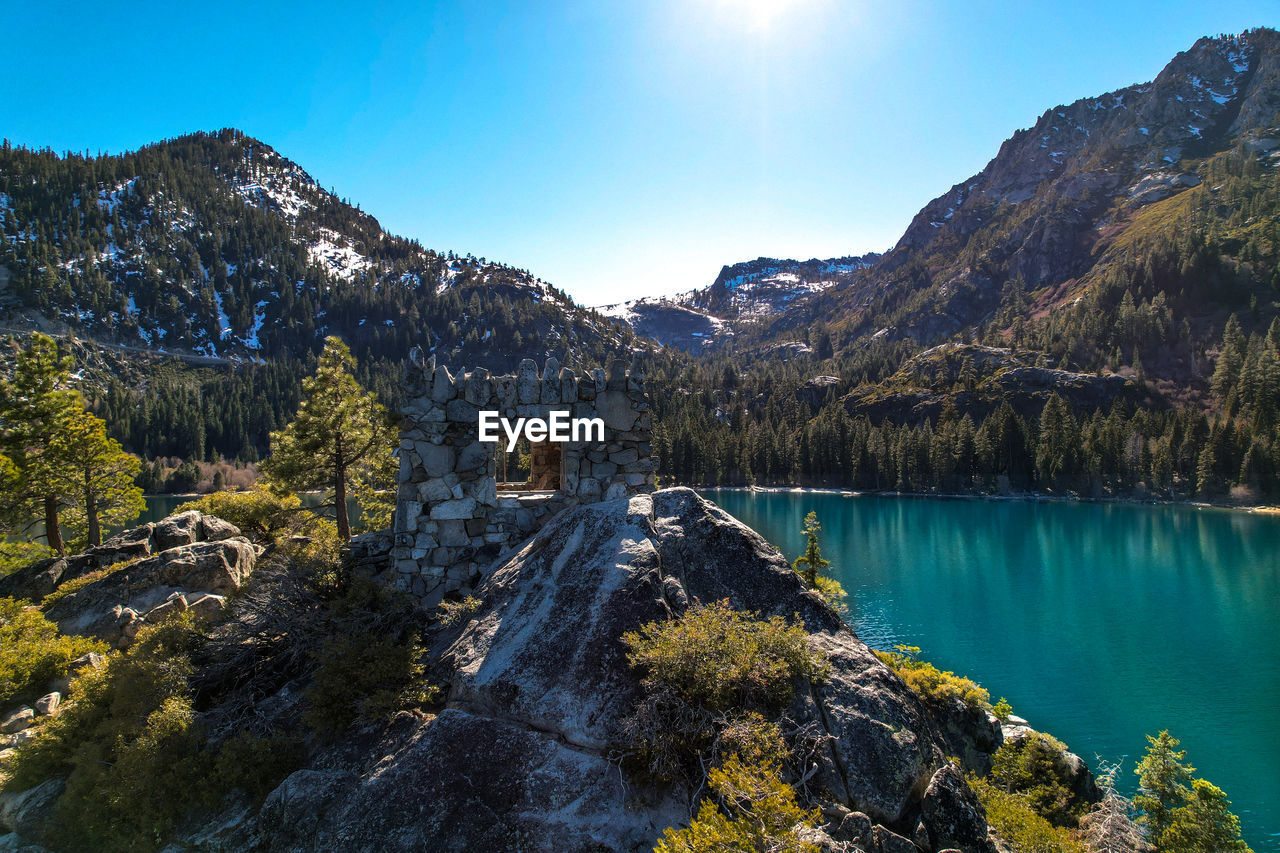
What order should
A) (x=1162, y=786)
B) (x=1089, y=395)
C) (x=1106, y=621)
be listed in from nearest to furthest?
(x=1162, y=786) < (x=1106, y=621) < (x=1089, y=395)

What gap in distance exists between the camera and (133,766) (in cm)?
719

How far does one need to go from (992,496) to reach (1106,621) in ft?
239

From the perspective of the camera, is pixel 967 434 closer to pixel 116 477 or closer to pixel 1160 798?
pixel 1160 798

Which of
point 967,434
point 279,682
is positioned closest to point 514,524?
point 279,682

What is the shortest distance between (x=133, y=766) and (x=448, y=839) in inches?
188

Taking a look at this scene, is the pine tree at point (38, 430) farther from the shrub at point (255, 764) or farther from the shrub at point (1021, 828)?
the shrub at point (1021, 828)

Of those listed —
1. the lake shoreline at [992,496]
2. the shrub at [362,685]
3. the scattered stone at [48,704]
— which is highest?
the shrub at [362,685]

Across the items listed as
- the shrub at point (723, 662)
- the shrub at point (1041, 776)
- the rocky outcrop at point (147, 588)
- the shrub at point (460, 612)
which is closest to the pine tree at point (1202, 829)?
the shrub at point (1041, 776)

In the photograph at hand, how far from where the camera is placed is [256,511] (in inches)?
741

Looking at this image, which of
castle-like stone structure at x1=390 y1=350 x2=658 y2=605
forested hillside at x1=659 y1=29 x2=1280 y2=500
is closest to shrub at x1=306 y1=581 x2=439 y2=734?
castle-like stone structure at x1=390 y1=350 x2=658 y2=605

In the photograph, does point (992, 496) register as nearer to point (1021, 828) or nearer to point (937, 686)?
point (937, 686)

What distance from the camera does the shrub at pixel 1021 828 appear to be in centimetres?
748

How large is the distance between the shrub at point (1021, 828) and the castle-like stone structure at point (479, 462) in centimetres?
744

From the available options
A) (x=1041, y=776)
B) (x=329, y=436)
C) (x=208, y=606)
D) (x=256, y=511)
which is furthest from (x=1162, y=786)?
(x=256, y=511)
